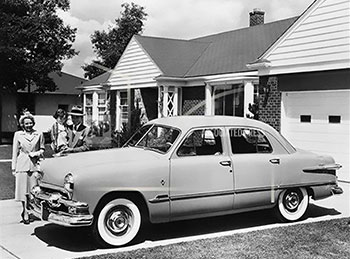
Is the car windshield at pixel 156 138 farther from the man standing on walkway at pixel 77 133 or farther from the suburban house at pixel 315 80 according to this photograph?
the suburban house at pixel 315 80

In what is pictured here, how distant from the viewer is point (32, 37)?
49.8ft

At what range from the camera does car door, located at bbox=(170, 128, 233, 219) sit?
6648 millimetres

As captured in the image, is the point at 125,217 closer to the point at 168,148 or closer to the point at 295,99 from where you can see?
the point at 168,148

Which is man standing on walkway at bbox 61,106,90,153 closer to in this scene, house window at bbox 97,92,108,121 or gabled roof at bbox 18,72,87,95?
house window at bbox 97,92,108,121

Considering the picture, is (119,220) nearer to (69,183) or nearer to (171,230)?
(69,183)

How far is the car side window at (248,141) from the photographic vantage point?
24.2 feet

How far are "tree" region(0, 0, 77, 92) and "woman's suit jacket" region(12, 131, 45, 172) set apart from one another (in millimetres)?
5339

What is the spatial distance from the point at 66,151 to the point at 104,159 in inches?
65.7

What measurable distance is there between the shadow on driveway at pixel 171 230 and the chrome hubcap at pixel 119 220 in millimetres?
301

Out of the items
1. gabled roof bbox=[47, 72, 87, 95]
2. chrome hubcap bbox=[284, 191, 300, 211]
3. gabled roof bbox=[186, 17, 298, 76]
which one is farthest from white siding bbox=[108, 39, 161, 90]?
chrome hubcap bbox=[284, 191, 300, 211]

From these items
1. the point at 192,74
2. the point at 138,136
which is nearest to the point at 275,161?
the point at 138,136

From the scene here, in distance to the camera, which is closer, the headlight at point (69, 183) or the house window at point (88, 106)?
the headlight at point (69, 183)

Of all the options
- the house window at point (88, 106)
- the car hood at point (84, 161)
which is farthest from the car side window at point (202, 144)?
the house window at point (88, 106)

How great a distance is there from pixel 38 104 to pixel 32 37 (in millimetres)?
18715
